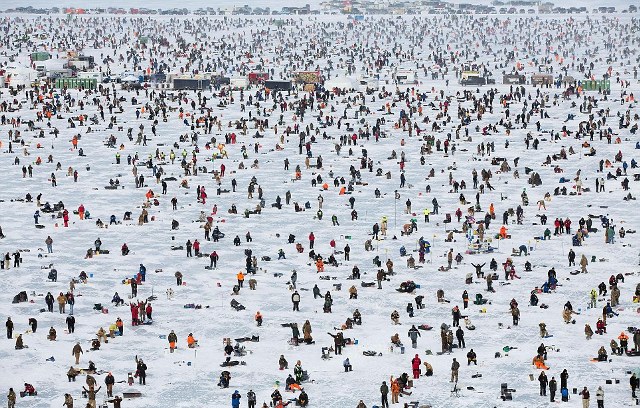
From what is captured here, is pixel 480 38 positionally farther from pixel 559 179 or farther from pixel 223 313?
pixel 223 313

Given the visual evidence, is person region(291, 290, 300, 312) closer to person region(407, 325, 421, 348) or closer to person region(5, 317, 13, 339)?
person region(407, 325, 421, 348)

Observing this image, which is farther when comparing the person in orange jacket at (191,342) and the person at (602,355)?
the person in orange jacket at (191,342)

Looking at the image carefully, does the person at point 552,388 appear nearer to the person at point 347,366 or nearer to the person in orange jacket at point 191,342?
the person at point 347,366

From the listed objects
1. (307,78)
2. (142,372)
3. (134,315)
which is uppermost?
(307,78)

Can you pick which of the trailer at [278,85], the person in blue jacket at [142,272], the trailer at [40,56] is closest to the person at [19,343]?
the person in blue jacket at [142,272]

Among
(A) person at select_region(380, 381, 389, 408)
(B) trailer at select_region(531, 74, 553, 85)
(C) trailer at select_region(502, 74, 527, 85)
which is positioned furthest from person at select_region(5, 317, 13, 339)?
(C) trailer at select_region(502, 74, 527, 85)

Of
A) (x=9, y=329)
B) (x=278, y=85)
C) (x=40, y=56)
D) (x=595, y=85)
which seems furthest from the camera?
(x=40, y=56)

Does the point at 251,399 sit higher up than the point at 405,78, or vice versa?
the point at 405,78

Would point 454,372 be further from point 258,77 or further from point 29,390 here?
point 258,77

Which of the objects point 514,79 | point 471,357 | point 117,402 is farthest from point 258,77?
point 117,402
